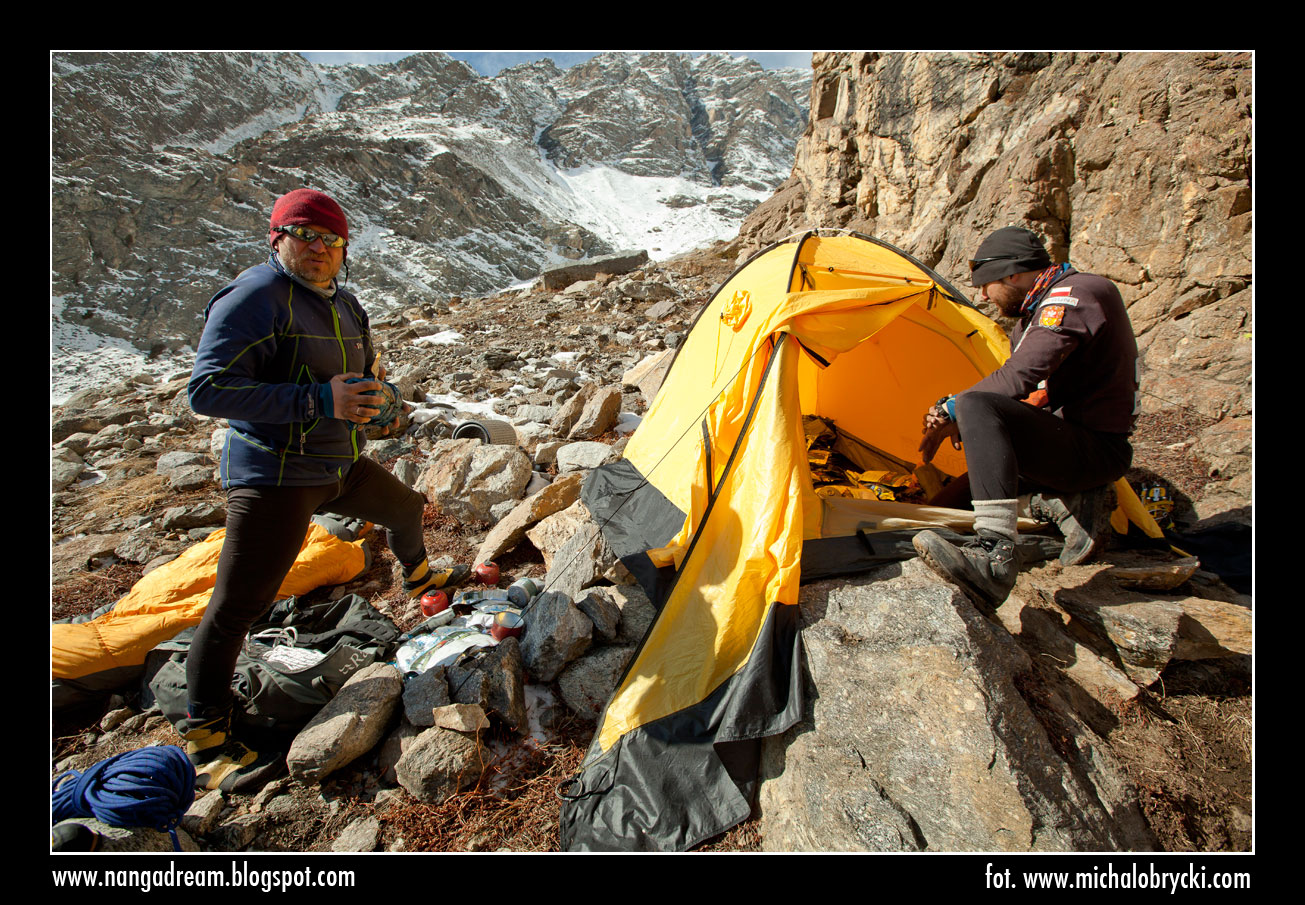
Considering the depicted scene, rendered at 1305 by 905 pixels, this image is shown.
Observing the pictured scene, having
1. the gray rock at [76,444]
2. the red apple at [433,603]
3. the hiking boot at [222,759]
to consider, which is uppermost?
the gray rock at [76,444]

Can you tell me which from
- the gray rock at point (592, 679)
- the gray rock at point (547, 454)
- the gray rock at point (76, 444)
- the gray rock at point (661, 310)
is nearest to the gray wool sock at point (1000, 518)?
the gray rock at point (592, 679)

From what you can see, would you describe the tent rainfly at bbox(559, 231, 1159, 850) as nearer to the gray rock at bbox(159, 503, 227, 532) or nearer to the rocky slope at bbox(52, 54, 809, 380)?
the gray rock at bbox(159, 503, 227, 532)

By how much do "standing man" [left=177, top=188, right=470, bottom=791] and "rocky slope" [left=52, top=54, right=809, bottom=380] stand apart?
89.3 ft

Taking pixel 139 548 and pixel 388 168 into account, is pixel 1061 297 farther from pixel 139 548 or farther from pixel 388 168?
pixel 388 168

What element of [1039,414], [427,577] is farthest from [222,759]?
[1039,414]

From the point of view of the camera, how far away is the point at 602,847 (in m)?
2.00

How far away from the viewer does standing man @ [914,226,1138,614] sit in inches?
99.8

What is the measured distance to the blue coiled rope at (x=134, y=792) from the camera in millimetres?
1846

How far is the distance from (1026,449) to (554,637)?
2387 mm

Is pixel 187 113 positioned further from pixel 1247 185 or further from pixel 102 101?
pixel 1247 185

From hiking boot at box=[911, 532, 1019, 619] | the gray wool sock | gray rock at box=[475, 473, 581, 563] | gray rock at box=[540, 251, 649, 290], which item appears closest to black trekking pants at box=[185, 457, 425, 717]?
gray rock at box=[475, 473, 581, 563]

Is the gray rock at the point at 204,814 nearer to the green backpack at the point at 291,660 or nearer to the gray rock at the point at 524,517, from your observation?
the green backpack at the point at 291,660

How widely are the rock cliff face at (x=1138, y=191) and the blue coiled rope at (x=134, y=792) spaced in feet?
18.1
